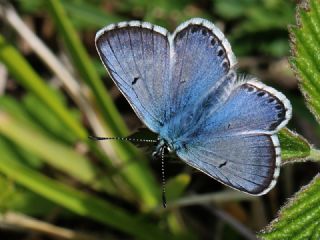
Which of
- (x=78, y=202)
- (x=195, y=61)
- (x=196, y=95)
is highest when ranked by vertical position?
(x=195, y=61)

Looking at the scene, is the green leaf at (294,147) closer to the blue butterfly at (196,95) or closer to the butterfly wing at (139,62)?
the blue butterfly at (196,95)

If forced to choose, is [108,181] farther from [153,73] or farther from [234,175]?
[234,175]

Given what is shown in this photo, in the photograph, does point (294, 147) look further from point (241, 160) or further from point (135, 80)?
point (135, 80)

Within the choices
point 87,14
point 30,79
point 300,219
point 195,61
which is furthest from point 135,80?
point 87,14

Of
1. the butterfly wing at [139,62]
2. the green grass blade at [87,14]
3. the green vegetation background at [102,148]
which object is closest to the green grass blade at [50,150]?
the green vegetation background at [102,148]

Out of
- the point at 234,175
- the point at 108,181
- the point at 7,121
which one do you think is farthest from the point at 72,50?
the point at 234,175

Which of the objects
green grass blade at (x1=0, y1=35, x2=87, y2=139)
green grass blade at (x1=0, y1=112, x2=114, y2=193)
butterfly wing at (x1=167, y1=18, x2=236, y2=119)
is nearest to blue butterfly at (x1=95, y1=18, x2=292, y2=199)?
butterfly wing at (x1=167, y1=18, x2=236, y2=119)
